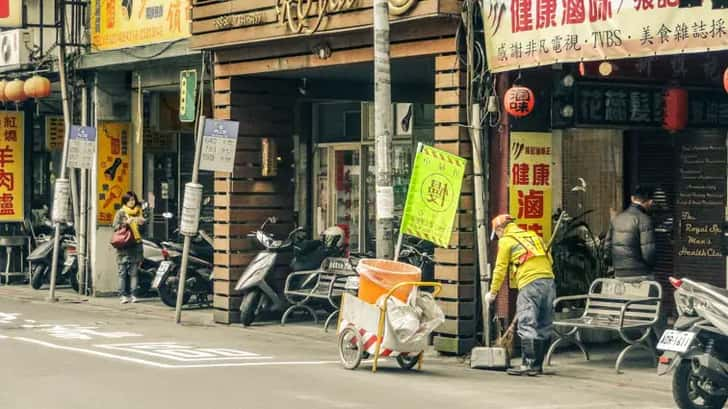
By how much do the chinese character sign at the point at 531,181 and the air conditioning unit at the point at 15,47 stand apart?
42.2ft

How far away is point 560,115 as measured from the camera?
16.5 metres

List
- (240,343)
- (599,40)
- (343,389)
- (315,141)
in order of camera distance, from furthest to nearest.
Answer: (315,141)
(240,343)
(599,40)
(343,389)

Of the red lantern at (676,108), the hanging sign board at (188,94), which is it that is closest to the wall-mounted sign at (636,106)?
the red lantern at (676,108)

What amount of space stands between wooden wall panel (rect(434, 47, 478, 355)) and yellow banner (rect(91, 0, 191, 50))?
6.58m

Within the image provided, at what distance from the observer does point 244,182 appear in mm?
20750

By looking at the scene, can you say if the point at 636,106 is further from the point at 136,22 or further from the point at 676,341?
the point at 136,22

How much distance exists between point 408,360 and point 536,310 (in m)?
1.45

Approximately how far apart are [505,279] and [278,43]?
5201 millimetres

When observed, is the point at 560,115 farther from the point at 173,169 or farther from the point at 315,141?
the point at 173,169

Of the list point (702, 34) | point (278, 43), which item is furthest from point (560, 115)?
point (278, 43)

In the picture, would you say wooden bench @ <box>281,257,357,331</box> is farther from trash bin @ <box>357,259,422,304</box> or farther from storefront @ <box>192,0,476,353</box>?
trash bin @ <box>357,259,422,304</box>

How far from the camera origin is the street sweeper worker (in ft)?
49.3

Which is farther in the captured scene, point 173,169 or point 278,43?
point 173,169

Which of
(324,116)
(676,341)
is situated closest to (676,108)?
(676,341)
